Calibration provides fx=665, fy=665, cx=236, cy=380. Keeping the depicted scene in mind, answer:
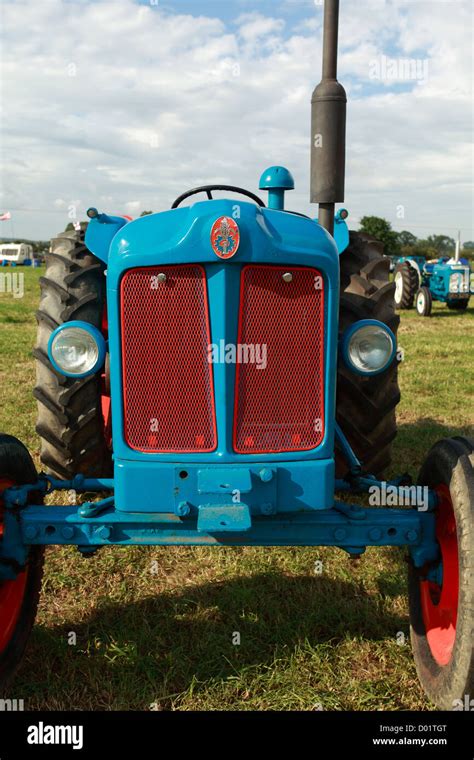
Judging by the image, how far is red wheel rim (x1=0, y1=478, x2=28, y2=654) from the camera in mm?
2575

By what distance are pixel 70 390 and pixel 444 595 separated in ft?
6.22

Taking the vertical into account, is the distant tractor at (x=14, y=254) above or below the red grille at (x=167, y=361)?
above

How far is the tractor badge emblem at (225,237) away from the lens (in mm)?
2127

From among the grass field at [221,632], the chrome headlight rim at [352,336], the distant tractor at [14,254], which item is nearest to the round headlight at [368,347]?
the chrome headlight rim at [352,336]

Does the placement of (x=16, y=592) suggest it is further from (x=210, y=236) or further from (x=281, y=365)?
(x=210, y=236)

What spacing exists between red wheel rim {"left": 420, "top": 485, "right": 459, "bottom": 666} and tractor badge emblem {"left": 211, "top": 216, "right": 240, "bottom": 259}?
1195 millimetres

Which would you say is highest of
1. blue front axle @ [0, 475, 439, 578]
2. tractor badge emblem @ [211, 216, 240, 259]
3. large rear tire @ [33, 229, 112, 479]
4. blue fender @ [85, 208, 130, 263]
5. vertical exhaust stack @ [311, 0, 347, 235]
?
vertical exhaust stack @ [311, 0, 347, 235]

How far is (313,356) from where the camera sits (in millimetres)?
2350

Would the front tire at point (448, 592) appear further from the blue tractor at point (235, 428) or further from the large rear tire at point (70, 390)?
the large rear tire at point (70, 390)

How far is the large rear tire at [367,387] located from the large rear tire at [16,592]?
4.86ft

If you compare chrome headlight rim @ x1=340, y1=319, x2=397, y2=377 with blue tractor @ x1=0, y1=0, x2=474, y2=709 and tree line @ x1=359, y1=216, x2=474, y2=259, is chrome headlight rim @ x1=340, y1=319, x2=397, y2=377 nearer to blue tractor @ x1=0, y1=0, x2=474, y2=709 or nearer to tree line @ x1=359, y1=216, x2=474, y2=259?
blue tractor @ x1=0, y1=0, x2=474, y2=709

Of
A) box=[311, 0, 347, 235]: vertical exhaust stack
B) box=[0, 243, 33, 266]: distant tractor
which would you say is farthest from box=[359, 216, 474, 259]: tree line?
box=[311, 0, 347, 235]: vertical exhaust stack

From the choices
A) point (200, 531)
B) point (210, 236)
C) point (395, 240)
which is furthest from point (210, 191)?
point (395, 240)

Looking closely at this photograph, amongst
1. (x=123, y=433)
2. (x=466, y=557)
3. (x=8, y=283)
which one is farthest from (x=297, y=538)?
(x=8, y=283)
